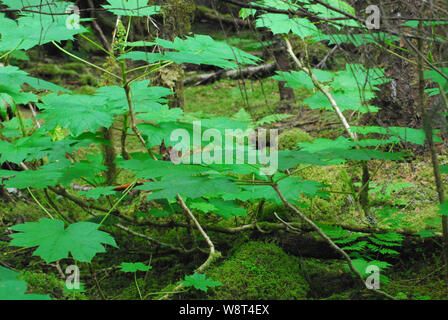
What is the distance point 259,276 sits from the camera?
74.5 inches

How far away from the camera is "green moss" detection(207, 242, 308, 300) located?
1789mm

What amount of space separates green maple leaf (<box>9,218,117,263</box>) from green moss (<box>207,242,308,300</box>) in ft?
2.27

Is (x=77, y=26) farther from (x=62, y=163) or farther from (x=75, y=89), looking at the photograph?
(x=75, y=89)

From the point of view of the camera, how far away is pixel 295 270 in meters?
1.99

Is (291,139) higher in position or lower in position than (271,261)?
higher

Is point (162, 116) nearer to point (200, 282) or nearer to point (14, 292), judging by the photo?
point (200, 282)

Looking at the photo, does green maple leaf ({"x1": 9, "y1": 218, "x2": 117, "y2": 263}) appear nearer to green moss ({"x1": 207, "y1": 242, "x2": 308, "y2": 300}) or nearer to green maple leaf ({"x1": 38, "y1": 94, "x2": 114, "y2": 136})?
green maple leaf ({"x1": 38, "y1": 94, "x2": 114, "y2": 136})

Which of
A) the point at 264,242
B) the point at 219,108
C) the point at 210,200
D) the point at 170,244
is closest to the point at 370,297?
the point at 264,242

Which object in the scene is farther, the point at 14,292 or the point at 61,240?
the point at 61,240

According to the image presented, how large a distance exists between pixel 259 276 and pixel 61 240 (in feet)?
3.37

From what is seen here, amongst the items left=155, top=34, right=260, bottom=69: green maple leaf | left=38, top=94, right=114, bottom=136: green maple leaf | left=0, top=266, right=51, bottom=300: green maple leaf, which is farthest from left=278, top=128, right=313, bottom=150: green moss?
left=0, top=266, right=51, bottom=300: green maple leaf

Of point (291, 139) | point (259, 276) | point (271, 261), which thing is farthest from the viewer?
point (291, 139)

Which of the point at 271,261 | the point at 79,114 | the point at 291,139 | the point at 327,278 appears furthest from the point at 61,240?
the point at 291,139

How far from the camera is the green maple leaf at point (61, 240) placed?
136 centimetres
